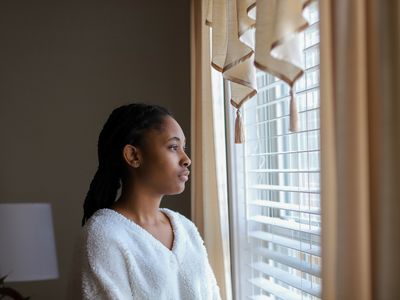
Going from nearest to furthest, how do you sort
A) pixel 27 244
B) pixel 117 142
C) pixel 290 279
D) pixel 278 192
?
pixel 117 142 → pixel 290 279 → pixel 278 192 → pixel 27 244

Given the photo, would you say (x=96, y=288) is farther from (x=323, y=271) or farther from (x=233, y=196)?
(x=233, y=196)

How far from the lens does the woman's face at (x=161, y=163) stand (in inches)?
44.1

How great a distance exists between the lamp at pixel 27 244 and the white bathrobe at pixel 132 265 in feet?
2.39

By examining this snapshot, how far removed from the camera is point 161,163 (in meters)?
1.12

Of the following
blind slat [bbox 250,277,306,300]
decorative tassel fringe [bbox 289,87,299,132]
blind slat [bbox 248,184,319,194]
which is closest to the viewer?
decorative tassel fringe [bbox 289,87,299,132]

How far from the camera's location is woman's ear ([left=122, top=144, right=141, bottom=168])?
1113mm

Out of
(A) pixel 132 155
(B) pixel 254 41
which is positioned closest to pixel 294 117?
(B) pixel 254 41

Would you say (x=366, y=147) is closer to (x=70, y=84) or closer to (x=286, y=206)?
(x=286, y=206)

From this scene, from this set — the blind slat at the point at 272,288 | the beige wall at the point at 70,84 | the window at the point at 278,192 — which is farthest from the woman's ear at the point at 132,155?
the beige wall at the point at 70,84

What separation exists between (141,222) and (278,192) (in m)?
0.63

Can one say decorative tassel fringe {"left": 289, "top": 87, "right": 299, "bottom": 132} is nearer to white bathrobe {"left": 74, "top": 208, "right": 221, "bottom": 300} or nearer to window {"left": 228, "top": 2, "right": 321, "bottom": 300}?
window {"left": 228, "top": 2, "right": 321, "bottom": 300}

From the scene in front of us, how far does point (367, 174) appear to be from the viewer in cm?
84

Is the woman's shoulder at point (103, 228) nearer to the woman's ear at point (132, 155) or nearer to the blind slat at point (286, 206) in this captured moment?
the woman's ear at point (132, 155)

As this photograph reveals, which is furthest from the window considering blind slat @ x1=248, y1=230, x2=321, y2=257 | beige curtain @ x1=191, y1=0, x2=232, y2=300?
beige curtain @ x1=191, y1=0, x2=232, y2=300
